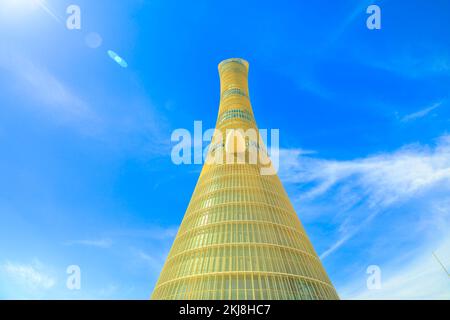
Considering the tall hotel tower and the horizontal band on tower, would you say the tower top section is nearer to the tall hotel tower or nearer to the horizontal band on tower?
the horizontal band on tower

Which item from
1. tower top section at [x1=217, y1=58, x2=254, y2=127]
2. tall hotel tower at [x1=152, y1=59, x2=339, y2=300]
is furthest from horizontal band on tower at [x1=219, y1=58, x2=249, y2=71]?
tall hotel tower at [x1=152, y1=59, x2=339, y2=300]

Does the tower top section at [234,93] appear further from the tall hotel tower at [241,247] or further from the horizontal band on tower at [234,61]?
the tall hotel tower at [241,247]

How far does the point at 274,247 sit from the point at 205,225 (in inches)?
339

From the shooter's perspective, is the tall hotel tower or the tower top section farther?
the tower top section

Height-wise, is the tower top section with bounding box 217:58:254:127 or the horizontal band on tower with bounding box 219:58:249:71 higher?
the horizontal band on tower with bounding box 219:58:249:71

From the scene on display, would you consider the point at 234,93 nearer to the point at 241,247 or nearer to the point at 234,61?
the point at 234,61

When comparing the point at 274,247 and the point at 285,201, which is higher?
the point at 285,201

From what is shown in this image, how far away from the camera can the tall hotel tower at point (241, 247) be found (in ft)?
98.5

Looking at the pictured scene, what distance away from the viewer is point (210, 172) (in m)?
46.6

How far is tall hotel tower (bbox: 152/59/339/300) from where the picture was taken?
3003 centimetres

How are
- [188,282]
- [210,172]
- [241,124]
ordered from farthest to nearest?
[241,124]
[210,172]
[188,282]

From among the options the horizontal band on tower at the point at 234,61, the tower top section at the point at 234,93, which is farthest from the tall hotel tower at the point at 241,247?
the horizontal band on tower at the point at 234,61
